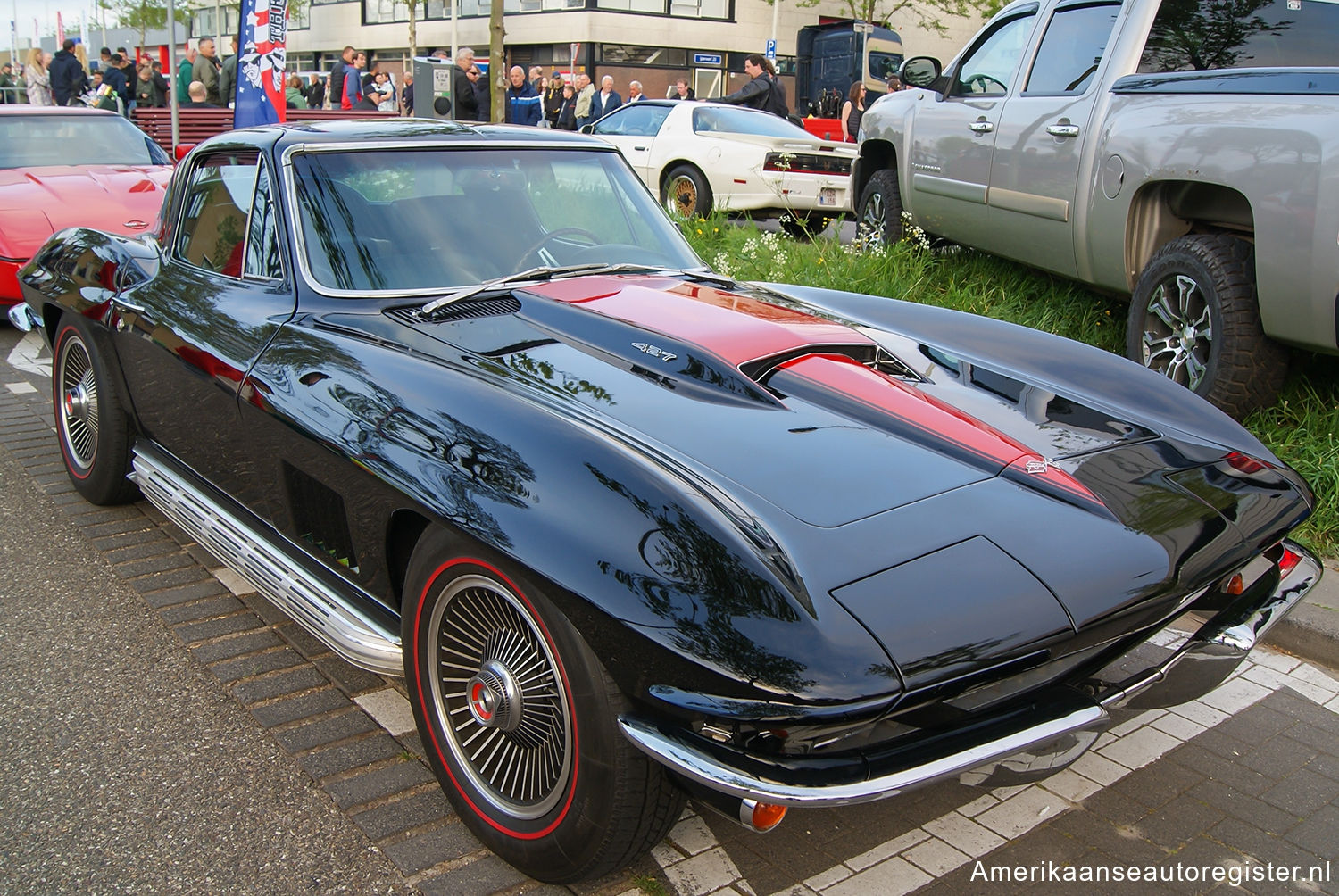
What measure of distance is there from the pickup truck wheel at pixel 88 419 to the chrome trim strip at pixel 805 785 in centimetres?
300

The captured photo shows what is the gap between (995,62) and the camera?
21.4ft

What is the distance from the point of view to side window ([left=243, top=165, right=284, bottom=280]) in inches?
130

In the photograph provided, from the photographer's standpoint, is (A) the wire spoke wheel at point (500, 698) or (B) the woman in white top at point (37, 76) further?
(B) the woman in white top at point (37, 76)

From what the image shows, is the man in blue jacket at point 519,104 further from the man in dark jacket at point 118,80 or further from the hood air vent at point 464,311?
the hood air vent at point 464,311

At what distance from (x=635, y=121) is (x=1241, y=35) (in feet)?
25.1

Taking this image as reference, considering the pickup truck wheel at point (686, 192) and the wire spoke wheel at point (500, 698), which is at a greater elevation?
the pickup truck wheel at point (686, 192)

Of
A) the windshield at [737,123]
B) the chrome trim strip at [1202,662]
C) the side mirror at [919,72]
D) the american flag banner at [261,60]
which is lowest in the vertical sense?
the chrome trim strip at [1202,662]

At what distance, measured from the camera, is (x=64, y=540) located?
13.5 ft

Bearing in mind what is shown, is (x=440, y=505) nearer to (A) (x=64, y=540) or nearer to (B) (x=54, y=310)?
(A) (x=64, y=540)

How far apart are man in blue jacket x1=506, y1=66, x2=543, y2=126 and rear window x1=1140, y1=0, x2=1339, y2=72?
13.6m

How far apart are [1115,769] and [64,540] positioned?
12.1 ft

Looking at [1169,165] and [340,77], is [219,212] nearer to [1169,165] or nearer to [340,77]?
[1169,165]

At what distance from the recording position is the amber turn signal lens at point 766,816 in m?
1.92

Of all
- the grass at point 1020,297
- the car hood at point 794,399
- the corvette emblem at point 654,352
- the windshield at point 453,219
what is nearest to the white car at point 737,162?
the grass at point 1020,297
